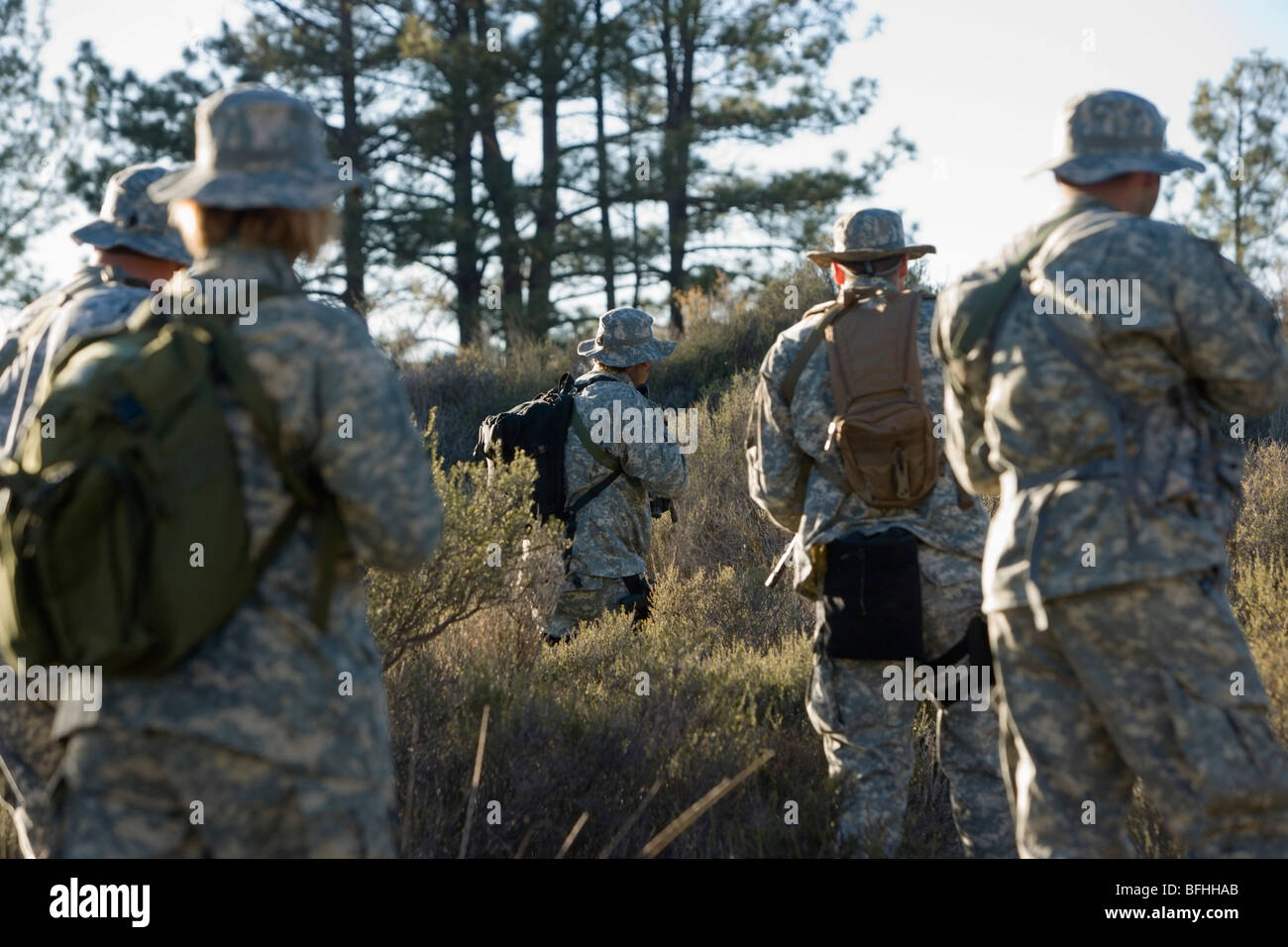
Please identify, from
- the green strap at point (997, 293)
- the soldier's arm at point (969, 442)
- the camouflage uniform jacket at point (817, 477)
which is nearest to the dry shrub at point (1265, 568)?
the camouflage uniform jacket at point (817, 477)

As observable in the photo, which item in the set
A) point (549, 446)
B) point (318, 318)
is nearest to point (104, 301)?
point (318, 318)

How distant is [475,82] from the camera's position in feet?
60.2

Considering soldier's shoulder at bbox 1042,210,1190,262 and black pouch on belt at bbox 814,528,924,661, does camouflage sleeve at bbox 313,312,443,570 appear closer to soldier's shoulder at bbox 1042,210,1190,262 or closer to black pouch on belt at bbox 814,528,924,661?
soldier's shoulder at bbox 1042,210,1190,262

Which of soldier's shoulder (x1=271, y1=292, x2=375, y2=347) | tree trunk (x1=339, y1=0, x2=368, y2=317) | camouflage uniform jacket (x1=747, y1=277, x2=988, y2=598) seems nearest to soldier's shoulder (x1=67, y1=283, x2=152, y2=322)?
soldier's shoulder (x1=271, y1=292, x2=375, y2=347)

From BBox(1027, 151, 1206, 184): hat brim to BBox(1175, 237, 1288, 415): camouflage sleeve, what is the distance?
25 centimetres

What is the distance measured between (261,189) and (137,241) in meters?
1.38

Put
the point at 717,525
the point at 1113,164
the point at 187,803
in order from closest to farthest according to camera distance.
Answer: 1. the point at 187,803
2. the point at 1113,164
3. the point at 717,525

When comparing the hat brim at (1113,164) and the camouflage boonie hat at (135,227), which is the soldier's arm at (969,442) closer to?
the hat brim at (1113,164)

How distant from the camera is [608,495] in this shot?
7.20 m

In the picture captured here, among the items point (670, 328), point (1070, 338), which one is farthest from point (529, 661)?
point (670, 328)

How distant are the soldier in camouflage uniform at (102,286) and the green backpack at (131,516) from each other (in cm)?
119

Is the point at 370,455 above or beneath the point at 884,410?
beneath

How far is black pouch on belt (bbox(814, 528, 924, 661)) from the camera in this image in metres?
4.18

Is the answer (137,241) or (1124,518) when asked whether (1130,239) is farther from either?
(137,241)
